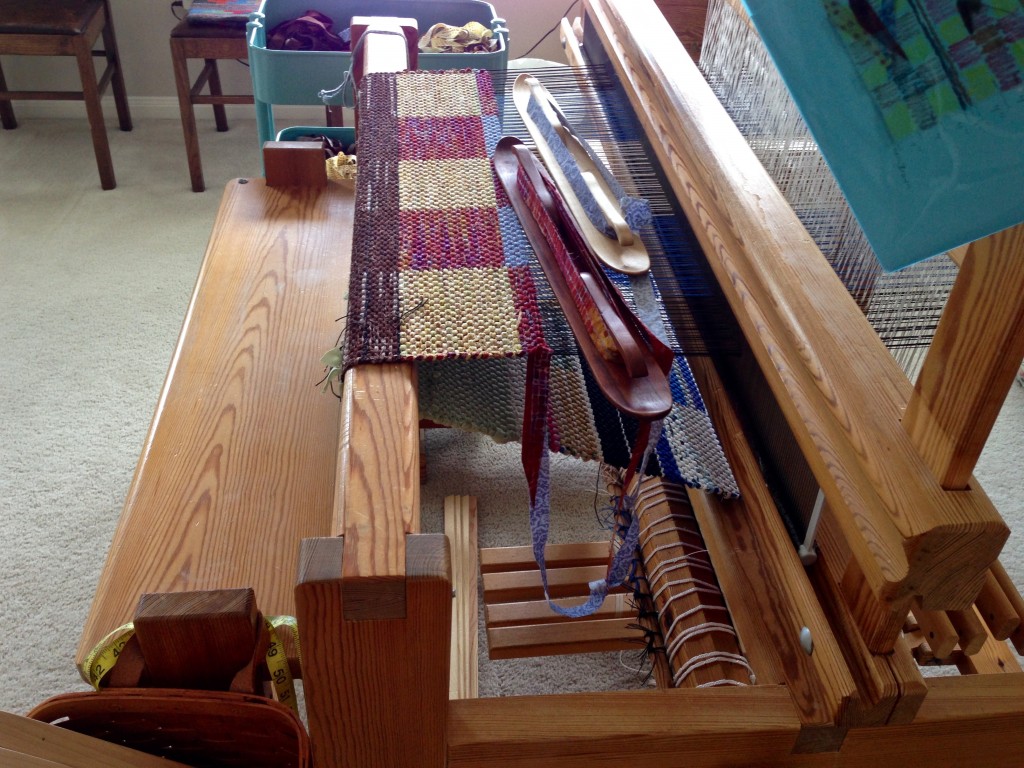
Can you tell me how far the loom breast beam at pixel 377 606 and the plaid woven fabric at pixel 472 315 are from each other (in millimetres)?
87

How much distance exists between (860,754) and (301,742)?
506 millimetres

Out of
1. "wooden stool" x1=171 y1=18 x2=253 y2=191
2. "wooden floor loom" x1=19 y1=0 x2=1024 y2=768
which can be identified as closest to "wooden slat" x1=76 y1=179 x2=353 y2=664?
"wooden floor loom" x1=19 y1=0 x2=1024 y2=768

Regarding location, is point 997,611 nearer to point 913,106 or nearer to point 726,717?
point 726,717

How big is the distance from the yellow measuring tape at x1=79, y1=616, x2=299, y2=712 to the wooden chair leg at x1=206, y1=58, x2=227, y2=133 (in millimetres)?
2571

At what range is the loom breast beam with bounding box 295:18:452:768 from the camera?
2.20 feet

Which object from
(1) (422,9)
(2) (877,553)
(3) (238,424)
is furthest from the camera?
(1) (422,9)

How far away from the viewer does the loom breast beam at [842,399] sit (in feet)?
1.97

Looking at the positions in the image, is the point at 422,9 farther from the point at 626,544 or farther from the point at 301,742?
the point at 301,742

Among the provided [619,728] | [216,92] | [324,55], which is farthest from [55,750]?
[216,92]

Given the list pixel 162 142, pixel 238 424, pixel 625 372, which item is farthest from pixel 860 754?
pixel 162 142

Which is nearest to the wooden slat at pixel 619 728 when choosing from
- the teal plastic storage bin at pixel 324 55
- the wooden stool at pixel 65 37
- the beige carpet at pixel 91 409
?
the beige carpet at pixel 91 409

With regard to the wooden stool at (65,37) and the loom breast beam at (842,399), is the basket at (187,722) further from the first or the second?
the wooden stool at (65,37)

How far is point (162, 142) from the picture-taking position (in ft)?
10.6

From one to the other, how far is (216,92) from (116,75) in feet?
1.15
